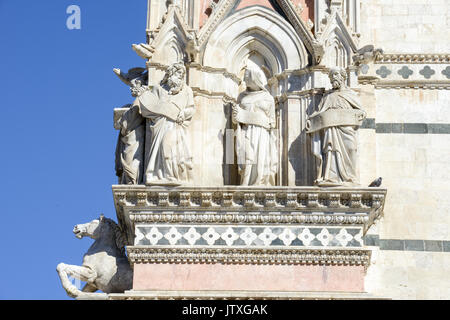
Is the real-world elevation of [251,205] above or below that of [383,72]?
below

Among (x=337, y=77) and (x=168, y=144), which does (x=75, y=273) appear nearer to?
(x=168, y=144)

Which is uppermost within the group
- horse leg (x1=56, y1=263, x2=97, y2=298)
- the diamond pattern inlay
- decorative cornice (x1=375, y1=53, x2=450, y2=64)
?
decorative cornice (x1=375, y1=53, x2=450, y2=64)

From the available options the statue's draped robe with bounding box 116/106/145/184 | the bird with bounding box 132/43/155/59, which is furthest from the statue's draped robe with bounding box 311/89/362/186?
the bird with bounding box 132/43/155/59

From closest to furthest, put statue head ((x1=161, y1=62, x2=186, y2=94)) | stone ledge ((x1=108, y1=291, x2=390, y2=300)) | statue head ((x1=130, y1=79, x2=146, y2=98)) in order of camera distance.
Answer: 1. stone ledge ((x1=108, y1=291, x2=390, y2=300))
2. statue head ((x1=161, y1=62, x2=186, y2=94))
3. statue head ((x1=130, y1=79, x2=146, y2=98))

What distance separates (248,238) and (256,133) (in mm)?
1608

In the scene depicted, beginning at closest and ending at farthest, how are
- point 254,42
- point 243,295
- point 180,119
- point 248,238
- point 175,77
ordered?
1. point 243,295
2. point 248,238
3. point 180,119
4. point 175,77
5. point 254,42

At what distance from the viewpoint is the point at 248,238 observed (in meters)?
15.2

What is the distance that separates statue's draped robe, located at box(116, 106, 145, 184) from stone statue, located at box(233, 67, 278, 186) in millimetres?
1371

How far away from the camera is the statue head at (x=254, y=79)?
16250 mm

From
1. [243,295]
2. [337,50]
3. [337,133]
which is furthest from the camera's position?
[337,50]

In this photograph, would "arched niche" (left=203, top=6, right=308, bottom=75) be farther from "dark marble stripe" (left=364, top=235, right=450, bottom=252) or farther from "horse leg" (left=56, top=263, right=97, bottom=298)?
"horse leg" (left=56, top=263, right=97, bottom=298)

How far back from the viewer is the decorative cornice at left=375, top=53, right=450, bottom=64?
17.2 metres

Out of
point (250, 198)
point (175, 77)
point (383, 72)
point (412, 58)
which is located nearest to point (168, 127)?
point (175, 77)

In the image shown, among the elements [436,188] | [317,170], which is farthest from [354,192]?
[436,188]
